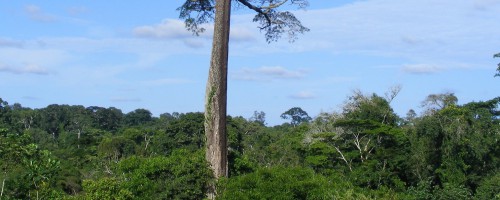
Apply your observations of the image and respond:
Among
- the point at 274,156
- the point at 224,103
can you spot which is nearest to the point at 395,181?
the point at 274,156

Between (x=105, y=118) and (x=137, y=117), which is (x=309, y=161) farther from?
(x=137, y=117)

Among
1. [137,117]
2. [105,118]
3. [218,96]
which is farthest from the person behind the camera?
[137,117]

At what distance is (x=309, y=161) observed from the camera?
101 ft

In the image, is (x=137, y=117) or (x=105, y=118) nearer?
(x=105, y=118)

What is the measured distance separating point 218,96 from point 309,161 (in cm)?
1869

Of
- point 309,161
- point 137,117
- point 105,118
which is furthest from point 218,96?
point 137,117

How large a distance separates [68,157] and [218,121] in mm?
30846

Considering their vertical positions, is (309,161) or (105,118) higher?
(105,118)

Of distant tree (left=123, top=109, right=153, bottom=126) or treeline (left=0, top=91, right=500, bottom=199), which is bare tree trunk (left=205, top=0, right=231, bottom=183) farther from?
distant tree (left=123, top=109, right=153, bottom=126)

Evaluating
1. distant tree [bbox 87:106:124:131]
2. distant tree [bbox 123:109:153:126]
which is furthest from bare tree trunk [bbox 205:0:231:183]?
distant tree [bbox 123:109:153:126]

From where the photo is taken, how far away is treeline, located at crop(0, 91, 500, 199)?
11.5 meters

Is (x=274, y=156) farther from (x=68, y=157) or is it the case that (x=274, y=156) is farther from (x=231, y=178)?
(x=231, y=178)

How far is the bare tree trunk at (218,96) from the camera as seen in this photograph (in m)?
12.4

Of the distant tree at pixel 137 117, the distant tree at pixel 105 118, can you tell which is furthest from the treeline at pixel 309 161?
the distant tree at pixel 137 117
